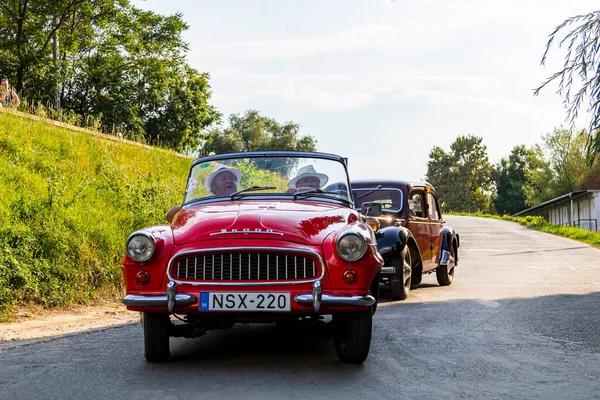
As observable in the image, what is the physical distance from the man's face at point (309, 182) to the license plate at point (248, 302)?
1.98m

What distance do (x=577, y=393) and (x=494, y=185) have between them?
120372 mm

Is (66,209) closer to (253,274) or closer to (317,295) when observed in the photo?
(253,274)

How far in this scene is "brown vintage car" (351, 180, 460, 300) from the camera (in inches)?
412

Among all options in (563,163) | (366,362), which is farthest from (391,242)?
(563,163)

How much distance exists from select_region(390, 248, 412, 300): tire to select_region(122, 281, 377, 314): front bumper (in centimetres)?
498

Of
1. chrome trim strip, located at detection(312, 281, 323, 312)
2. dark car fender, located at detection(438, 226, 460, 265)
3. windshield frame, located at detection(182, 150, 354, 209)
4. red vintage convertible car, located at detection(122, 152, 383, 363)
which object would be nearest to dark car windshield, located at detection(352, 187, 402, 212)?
dark car fender, located at detection(438, 226, 460, 265)

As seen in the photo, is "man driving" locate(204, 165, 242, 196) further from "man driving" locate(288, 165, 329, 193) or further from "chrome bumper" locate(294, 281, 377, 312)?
"chrome bumper" locate(294, 281, 377, 312)

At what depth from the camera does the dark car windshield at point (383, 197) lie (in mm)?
11852

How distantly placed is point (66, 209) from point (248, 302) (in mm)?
7369

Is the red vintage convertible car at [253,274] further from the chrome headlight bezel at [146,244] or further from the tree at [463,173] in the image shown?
the tree at [463,173]

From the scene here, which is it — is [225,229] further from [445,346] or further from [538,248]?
[538,248]

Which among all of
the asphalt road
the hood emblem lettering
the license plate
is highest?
the hood emblem lettering

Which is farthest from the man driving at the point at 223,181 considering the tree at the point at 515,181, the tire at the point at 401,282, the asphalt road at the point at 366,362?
the tree at the point at 515,181

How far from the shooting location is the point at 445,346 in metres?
6.77
